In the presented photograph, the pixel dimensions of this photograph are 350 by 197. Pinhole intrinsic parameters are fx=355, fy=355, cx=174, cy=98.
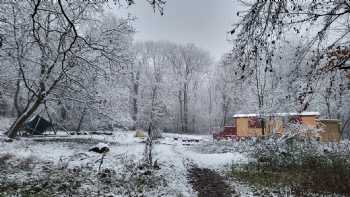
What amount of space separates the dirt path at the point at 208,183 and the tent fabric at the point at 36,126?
1841 cm

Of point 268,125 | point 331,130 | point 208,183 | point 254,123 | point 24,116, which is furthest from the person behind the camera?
point 254,123

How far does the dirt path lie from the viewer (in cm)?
1030

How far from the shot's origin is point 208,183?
11828mm

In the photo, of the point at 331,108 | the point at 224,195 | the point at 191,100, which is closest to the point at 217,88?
the point at 191,100

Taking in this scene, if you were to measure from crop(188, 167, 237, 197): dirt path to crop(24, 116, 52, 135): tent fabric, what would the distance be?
18.4m

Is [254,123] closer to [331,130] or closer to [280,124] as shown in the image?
[280,124]

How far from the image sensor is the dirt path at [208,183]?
10.3m

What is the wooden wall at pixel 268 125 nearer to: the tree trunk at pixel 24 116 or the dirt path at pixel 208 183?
the dirt path at pixel 208 183

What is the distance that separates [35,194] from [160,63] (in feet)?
157

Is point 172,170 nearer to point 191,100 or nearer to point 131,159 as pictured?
point 131,159

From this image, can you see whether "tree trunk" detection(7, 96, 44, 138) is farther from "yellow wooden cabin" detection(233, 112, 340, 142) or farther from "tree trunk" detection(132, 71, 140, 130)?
"tree trunk" detection(132, 71, 140, 130)

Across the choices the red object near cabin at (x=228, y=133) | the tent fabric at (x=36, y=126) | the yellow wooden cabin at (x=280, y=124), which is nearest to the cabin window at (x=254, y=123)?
the yellow wooden cabin at (x=280, y=124)

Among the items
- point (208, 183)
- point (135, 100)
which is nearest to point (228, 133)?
point (135, 100)

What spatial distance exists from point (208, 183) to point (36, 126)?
20.3m
